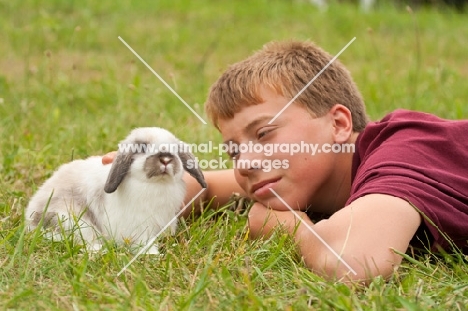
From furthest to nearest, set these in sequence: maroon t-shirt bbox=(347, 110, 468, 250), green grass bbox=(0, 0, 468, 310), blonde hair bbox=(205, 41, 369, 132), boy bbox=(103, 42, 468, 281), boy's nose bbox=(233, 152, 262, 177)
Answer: blonde hair bbox=(205, 41, 369, 132) < boy's nose bbox=(233, 152, 262, 177) < maroon t-shirt bbox=(347, 110, 468, 250) < boy bbox=(103, 42, 468, 281) < green grass bbox=(0, 0, 468, 310)

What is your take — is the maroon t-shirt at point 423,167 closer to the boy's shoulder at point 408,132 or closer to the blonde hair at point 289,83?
the boy's shoulder at point 408,132

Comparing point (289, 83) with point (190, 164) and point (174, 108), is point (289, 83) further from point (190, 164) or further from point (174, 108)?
point (174, 108)

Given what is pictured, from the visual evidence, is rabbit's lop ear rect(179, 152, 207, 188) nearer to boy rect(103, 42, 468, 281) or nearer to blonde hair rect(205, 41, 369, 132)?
boy rect(103, 42, 468, 281)


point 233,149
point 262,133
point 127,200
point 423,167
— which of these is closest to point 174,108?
point 233,149

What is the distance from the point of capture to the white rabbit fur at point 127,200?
262 cm

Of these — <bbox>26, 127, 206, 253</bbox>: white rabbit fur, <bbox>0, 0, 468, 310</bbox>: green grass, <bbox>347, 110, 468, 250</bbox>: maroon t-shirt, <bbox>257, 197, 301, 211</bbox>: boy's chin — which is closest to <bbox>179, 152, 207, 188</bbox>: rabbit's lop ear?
<bbox>26, 127, 206, 253</bbox>: white rabbit fur

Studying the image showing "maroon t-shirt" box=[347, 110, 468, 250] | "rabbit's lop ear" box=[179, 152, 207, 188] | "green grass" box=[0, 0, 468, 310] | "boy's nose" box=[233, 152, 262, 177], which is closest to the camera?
"green grass" box=[0, 0, 468, 310]

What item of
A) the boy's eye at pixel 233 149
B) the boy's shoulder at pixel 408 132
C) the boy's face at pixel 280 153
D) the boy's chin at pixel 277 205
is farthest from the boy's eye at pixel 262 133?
the boy's shoulder at pixel 408 132

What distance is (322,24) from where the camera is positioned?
7695 millimetres

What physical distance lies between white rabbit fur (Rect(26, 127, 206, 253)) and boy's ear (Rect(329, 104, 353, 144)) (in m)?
0.66

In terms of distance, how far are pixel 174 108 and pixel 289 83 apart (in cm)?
194

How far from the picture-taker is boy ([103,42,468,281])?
2455 mm

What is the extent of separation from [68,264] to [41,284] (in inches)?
4.9

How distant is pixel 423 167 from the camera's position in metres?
2.66
